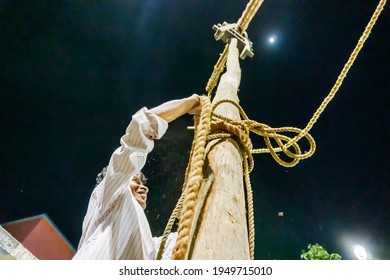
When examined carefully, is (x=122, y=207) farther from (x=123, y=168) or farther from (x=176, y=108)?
(x=176, y=108)

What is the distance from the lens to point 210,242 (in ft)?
2.80

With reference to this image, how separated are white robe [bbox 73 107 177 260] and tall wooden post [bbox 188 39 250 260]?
317 millimetres

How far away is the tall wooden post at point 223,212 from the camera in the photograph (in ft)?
2.79

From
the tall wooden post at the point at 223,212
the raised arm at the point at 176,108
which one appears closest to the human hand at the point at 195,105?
the raised arm at the point at 176,108

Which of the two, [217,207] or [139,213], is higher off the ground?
[139,213]

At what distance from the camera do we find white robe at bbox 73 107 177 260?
1.15 m

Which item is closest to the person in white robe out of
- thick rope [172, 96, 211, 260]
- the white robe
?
the white robe

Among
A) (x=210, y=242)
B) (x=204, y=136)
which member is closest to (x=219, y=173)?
(x=204, y=136)

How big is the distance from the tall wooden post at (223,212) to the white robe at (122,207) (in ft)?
1.04

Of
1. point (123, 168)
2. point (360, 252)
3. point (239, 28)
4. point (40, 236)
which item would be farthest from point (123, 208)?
point (40, 236)

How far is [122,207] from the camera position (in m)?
1.23
